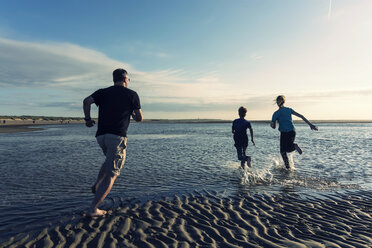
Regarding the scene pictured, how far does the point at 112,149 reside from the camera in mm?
4613

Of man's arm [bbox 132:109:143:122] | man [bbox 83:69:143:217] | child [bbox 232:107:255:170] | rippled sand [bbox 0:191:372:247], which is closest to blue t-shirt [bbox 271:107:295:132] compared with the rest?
child [bbox 232:107:255:170]

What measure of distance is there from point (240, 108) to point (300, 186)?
3447 mm

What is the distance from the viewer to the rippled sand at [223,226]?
3600mm

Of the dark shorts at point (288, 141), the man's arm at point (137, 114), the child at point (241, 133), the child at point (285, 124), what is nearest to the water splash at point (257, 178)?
the child at point (241, 133)

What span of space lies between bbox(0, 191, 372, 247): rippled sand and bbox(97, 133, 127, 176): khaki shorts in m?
0.97

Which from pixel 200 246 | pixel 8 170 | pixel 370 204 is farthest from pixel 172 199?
pixel 8 170

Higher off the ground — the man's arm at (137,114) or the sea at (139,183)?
the man's arm at (137,114)

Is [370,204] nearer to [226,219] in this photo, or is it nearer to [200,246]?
[226,219]

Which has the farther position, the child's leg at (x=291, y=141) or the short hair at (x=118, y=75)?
the child's leg at (x=291, y=141)

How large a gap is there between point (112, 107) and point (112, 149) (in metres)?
0.84

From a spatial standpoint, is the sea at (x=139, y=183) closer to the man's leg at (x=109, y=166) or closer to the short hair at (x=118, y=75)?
the man's leg at (x=109, y=166)

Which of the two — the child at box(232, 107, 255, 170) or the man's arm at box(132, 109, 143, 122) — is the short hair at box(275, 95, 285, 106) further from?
the man's arm at box(132, 109, 143, 122)

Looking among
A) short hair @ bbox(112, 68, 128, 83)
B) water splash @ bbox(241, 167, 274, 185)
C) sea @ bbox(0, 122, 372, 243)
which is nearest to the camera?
short hair @ bbox(112, 68, 128, 83)

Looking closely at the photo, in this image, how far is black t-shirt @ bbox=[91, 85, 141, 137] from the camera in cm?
456
